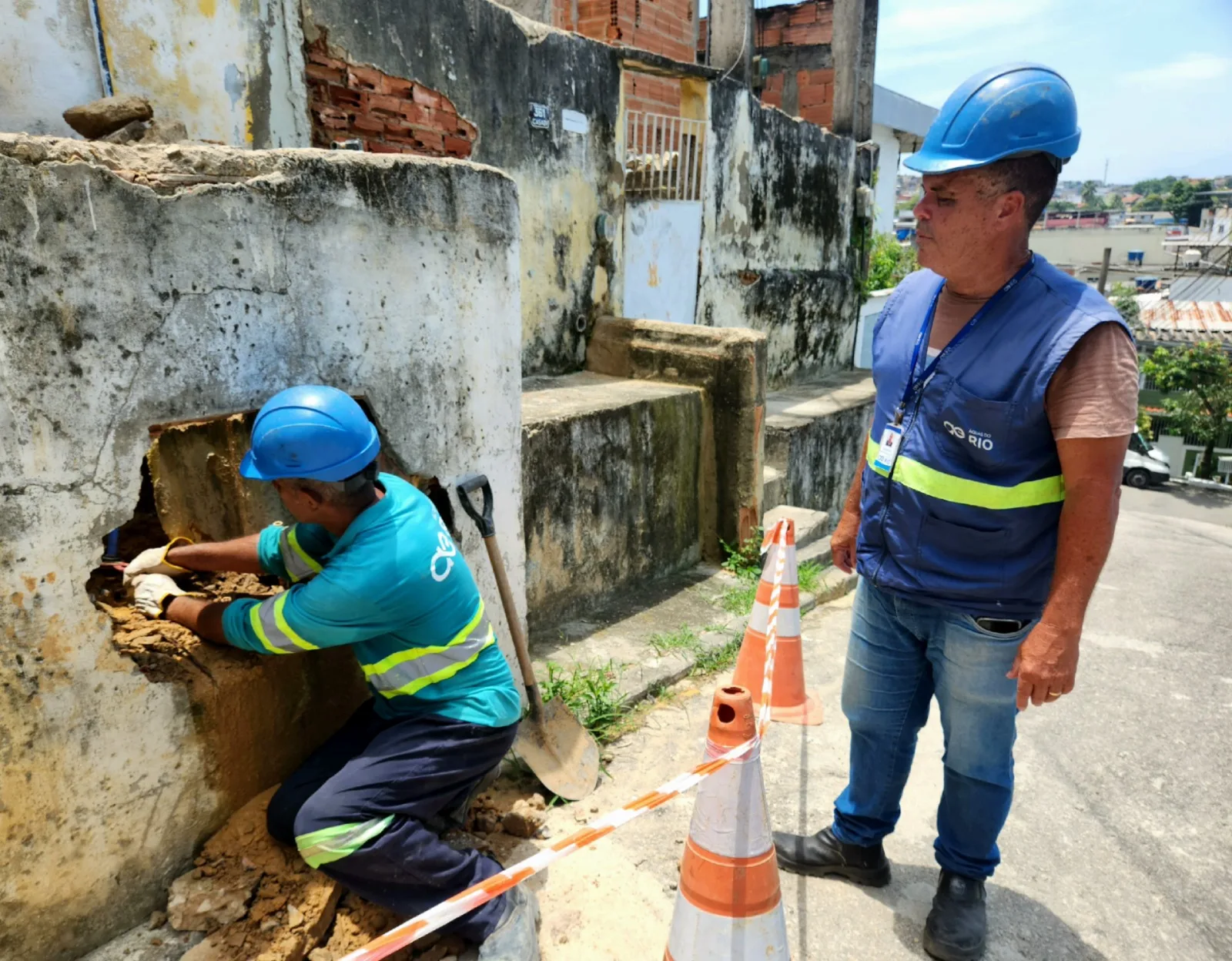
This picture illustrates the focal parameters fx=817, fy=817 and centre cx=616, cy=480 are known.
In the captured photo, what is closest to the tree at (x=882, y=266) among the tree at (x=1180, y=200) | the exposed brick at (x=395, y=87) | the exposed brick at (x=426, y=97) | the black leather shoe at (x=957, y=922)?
the exposed brick at (x=426, y=97)

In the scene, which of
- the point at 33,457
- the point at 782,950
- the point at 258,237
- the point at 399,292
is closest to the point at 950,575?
the point at 782,950

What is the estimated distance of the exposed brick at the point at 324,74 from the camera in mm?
4273

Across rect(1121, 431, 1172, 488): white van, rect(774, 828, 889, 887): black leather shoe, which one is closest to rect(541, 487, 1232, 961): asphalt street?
rect(774, 828, 889, 887): black leather shoe

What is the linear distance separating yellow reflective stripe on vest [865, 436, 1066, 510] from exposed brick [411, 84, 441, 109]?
3.83m

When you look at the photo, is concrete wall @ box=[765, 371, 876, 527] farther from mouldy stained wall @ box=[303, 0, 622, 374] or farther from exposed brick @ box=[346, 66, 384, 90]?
→ exposed brick @ box=[346, 66, 384, 90]

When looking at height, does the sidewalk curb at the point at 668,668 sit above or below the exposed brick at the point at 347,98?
below

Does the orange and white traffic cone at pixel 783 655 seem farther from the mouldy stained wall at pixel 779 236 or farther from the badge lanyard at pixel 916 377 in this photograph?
the mouldy stained wall at pixel 779 236

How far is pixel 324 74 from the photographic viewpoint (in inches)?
170

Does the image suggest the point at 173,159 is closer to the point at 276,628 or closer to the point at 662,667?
the point at 276,628

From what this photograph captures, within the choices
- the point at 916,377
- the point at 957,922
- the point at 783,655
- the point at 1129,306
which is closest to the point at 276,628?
the point at 916,377

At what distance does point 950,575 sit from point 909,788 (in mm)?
1380

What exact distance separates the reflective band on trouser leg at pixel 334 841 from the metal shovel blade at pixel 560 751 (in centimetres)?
94

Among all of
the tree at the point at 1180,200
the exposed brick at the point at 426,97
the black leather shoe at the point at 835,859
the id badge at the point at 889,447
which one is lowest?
the black leather shoe at the point at 835,859

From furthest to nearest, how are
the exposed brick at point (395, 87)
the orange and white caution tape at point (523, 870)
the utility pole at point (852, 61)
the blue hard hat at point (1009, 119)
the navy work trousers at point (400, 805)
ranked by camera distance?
the utility pole at point (852, 61) < the exposed brick at point (395, 87) < the navy work trousers at point (400, 805) < the blue hard hat at point (1009, 119) < the orange and white caution tape at point (523, 870)
